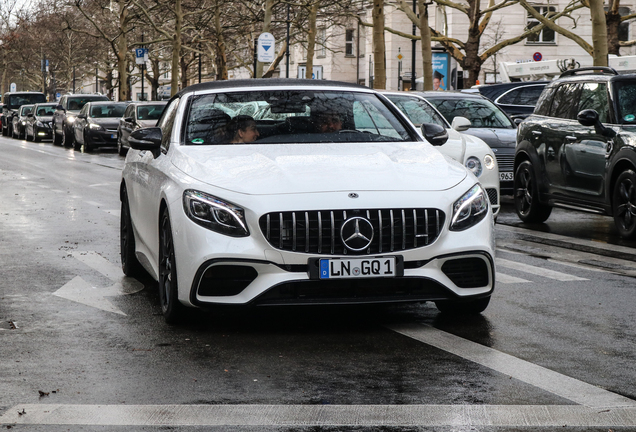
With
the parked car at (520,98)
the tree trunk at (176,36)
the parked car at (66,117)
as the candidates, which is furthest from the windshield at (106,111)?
the parked car at (520,98)

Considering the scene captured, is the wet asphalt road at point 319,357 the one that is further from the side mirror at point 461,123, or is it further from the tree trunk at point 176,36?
the tree trunk at point 176,36

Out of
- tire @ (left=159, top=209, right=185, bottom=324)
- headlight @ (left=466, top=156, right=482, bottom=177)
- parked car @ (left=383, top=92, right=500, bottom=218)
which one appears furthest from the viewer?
headlight @ (left=466, top=156, right=482, bottom=177)

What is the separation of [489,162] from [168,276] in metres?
6.50

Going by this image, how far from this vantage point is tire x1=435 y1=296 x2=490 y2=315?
713cm

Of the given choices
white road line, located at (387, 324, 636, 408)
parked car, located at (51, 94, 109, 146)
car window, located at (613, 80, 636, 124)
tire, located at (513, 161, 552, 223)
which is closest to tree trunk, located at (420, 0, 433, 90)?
parked car, located at (51, 94, 109, 146)

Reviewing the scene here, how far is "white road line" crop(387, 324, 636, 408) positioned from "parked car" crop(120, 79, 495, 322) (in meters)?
0.26

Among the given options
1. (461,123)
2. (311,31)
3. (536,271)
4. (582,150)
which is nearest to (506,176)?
(461,123)

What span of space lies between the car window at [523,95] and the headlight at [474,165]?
36.1ft

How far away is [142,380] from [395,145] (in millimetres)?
2725

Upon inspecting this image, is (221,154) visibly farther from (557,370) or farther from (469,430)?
(469,430)

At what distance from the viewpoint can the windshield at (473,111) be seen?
1700 centimetres

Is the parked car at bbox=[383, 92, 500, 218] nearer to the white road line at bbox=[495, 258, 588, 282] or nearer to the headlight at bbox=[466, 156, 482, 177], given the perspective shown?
the headlight at bbox=[466, 156, 482, 177]

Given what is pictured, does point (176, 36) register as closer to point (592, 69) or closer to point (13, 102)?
point (13, 102)

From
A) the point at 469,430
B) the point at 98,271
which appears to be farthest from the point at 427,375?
the point at 98,271
